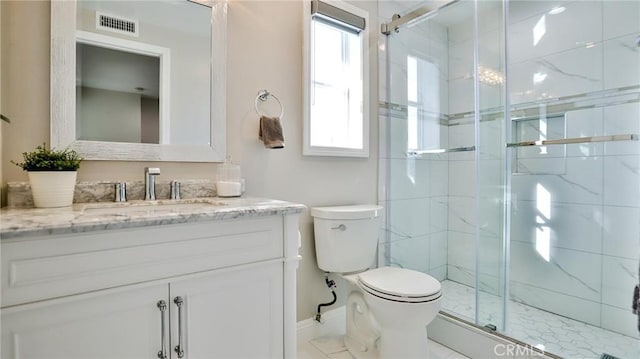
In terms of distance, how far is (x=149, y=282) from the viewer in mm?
893

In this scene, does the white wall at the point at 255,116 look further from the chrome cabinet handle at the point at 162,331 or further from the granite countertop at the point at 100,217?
the chrome cabinet handle at the point at 162,331

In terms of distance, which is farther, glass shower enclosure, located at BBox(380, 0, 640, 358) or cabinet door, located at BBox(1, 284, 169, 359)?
glass shower enclosure, located at BBox(380, 0, 640, 358)

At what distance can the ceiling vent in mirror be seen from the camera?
1286 mm

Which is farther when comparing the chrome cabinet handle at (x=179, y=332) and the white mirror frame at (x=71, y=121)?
the white mirror frame at (x=71, y=121)

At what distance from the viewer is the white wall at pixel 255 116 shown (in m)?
1.14

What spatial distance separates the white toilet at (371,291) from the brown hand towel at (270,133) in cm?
46

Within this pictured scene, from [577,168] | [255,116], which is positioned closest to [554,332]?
[577,168]

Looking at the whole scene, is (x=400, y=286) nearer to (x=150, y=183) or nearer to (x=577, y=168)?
(x=150, y=183)

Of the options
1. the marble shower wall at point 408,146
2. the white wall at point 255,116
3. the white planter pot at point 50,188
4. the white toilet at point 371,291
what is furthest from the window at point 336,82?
the white planter pot at point 50,188

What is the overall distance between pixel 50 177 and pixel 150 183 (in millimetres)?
327

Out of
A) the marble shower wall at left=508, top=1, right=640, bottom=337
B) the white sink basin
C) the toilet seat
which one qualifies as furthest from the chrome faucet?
the marble shower wall at left=508, top=1, right=640, bottom=337

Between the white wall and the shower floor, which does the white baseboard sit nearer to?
the white wall

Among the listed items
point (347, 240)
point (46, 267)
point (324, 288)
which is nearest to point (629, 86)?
point (347, 240)

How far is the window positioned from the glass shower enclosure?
0.75 feet
